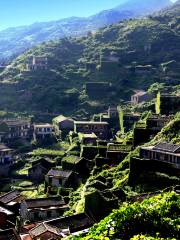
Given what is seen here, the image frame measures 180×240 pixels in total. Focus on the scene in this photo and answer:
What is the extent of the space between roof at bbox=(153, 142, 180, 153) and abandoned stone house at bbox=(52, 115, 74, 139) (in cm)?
4126

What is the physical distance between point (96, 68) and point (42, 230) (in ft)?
282

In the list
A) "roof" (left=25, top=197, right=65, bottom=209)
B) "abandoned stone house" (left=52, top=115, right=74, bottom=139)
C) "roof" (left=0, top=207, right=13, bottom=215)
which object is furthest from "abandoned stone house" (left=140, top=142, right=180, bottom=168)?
"abandoned stone house" (left=52, top=115, right=74, bottom=139)

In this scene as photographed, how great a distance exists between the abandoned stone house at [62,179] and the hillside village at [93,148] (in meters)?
A: 0.13

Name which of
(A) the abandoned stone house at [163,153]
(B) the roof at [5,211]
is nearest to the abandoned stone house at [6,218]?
(B) the roof at [5,211]

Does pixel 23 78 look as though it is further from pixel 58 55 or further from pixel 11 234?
pixel 11 234

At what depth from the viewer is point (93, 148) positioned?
62.4m

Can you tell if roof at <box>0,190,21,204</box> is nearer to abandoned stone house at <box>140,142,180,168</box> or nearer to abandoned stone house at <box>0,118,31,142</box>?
abandoned stone house at <box>140,142,180,168</box>

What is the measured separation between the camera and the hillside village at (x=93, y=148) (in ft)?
113

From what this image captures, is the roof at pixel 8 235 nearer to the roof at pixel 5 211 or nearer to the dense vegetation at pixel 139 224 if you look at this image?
the roof at pixel 5 211

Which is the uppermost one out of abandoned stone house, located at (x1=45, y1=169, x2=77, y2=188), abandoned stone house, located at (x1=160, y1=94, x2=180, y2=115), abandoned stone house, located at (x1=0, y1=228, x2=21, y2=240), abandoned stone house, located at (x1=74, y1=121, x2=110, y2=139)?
abandoned stone house, located at (x1=160, y1=94, x2=180, y2=115)

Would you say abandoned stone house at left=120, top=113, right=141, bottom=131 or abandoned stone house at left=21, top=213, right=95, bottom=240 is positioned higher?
abandoned stone house at left=120, top=113, right=141, bottom=131

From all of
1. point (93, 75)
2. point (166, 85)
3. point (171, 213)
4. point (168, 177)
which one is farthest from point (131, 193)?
point (93, 75)

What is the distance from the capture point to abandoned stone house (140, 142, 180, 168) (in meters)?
45.4

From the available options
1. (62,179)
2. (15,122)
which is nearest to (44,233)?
(62,179)
